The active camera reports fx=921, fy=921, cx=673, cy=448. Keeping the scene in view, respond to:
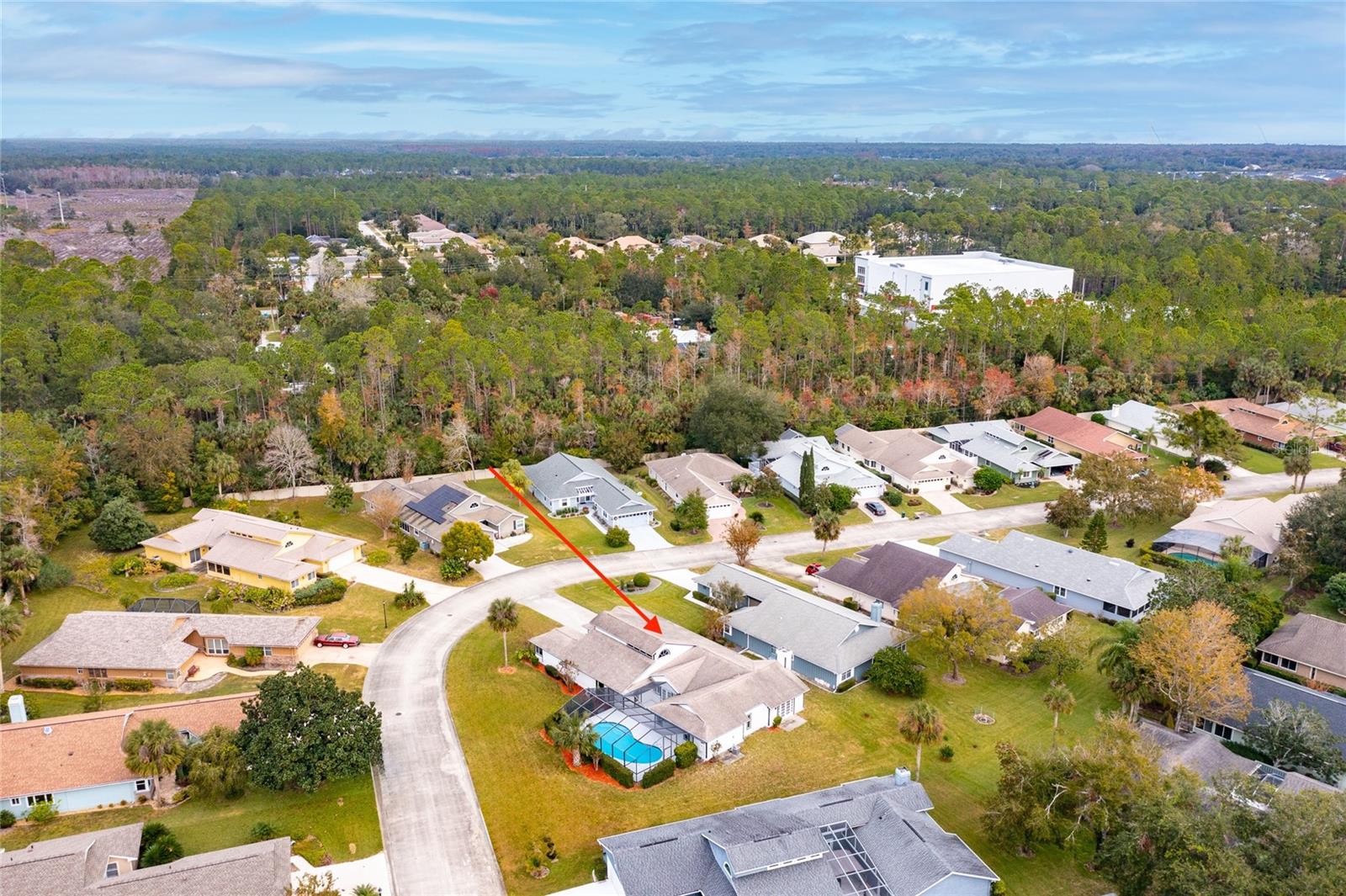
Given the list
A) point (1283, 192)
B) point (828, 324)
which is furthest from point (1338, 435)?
point (1283, 192)

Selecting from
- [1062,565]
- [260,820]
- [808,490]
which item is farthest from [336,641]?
[1062,565]

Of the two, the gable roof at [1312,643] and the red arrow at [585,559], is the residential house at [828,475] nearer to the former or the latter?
the red arrow at [585,559]

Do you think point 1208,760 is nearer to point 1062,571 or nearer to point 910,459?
point 1062,571

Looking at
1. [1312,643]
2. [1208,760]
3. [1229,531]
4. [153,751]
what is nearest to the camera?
[153,751]

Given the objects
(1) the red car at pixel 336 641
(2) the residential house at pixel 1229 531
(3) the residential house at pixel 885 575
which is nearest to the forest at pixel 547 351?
(1) the red car at pixel 336 641

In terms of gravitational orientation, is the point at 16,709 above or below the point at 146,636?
below

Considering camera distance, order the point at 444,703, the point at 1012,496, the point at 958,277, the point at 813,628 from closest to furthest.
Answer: the point at 444,703, the point at 813,628, the point at 1012,496, the point at 958,277

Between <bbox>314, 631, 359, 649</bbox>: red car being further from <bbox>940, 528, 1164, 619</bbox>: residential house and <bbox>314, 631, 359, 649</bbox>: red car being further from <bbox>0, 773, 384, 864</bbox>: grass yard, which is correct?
<bbox>940, 528, 1164, 619</bbox>: residential house

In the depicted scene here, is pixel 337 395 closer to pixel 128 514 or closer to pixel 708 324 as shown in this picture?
pixel 128 514
